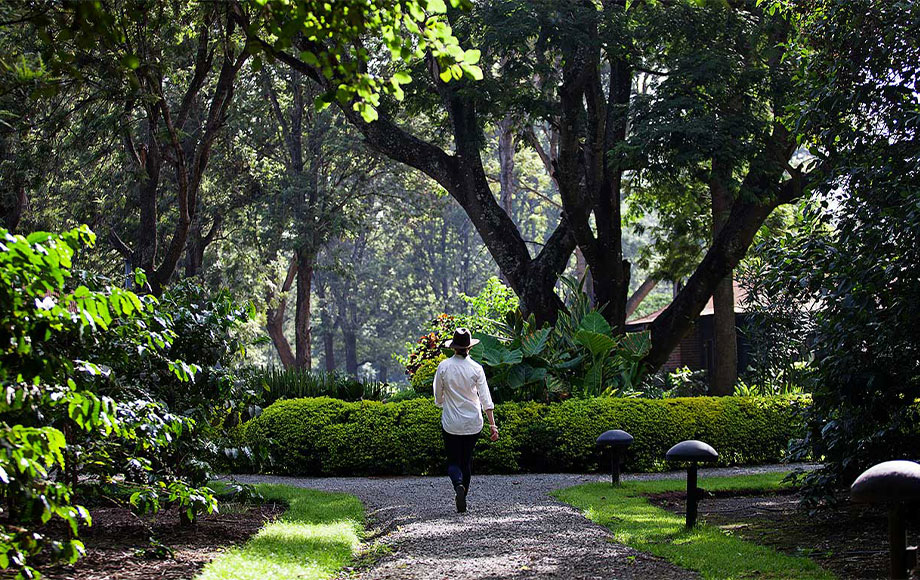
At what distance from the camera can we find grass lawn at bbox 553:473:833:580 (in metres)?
6.63

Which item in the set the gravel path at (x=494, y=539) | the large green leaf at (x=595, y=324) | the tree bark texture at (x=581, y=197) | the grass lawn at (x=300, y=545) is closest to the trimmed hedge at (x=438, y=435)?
the large green leaf at (x=595, y=324)

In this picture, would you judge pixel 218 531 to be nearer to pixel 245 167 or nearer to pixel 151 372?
pixel 151 372

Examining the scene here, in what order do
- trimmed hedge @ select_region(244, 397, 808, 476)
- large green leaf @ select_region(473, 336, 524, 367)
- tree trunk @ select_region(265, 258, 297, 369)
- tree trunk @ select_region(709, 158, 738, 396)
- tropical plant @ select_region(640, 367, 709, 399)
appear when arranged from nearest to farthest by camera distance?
trimmed hedge @ select_region(244, 397, 808, 476)
large green leaf @ select_region(473, 336, 524, 367)
tropical plant @ select_region(640, 367, 709, 399)
tree trunk @ select_region(709, 158, 738, 396)
tree trunk @ select_region(265, 258, 297, 369)

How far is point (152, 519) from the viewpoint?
881cm

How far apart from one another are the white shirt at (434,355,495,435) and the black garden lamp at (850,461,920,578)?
15.2 ft

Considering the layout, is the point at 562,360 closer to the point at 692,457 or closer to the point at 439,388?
the point at 439,388

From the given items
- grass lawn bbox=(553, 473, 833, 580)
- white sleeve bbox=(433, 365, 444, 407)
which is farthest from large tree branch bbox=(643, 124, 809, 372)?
white sleeve bbox=(433, 365, 444, 407)

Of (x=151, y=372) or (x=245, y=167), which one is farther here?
(x=245, y=167)

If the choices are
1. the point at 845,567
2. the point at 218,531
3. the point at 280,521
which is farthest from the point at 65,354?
the point at 845,567

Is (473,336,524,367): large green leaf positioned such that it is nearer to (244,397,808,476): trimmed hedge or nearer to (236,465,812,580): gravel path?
(244,397,808,476): trimmed hedge

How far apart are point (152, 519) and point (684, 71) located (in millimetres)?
12294

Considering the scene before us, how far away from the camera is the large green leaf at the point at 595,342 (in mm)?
15859

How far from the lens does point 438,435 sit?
14.6 meters

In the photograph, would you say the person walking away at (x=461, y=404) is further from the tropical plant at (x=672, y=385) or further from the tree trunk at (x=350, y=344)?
the tree trunk at (x=350, y=344)
